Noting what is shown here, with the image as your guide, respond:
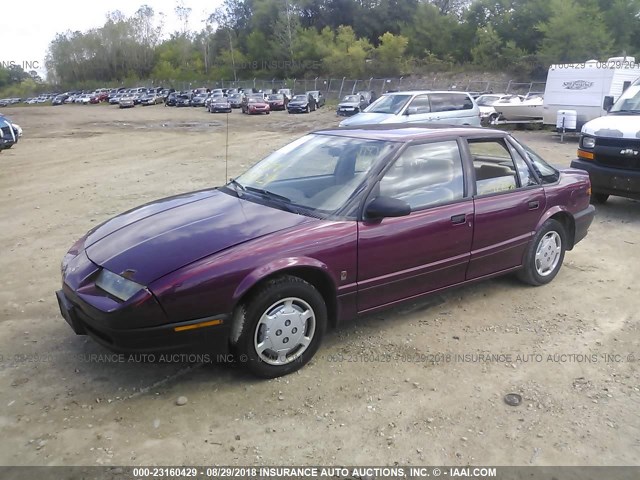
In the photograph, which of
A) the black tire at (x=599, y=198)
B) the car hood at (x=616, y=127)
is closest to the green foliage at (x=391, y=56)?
the black tire at (x=599, y=198)

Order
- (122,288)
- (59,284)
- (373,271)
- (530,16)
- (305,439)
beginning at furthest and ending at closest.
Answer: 1. (530,16)
2. (59,284)
3. (373,271)
4. (122,288)
5. (305,439)

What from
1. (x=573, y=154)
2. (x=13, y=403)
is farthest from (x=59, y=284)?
(x=573, y=154)

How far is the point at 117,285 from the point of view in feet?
10.6

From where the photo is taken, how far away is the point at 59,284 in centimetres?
516

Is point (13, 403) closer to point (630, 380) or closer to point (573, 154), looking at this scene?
point (630, 380)

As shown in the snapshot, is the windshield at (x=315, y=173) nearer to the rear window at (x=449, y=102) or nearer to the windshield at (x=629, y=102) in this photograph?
the windshield at (x=629, y=102)

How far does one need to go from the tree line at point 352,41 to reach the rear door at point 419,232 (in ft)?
74.3

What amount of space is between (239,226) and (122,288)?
0.84 m

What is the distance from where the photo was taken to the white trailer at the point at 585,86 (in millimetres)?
17016

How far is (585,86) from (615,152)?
11.9m

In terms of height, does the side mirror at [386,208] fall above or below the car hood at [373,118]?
above

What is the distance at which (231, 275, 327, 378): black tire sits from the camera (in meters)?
3.31

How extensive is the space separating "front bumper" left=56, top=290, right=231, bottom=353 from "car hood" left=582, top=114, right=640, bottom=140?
6.54 m

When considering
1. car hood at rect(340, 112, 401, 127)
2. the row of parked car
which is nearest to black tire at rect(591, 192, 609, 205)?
car hood at rect(340, 112, 401, 127)
